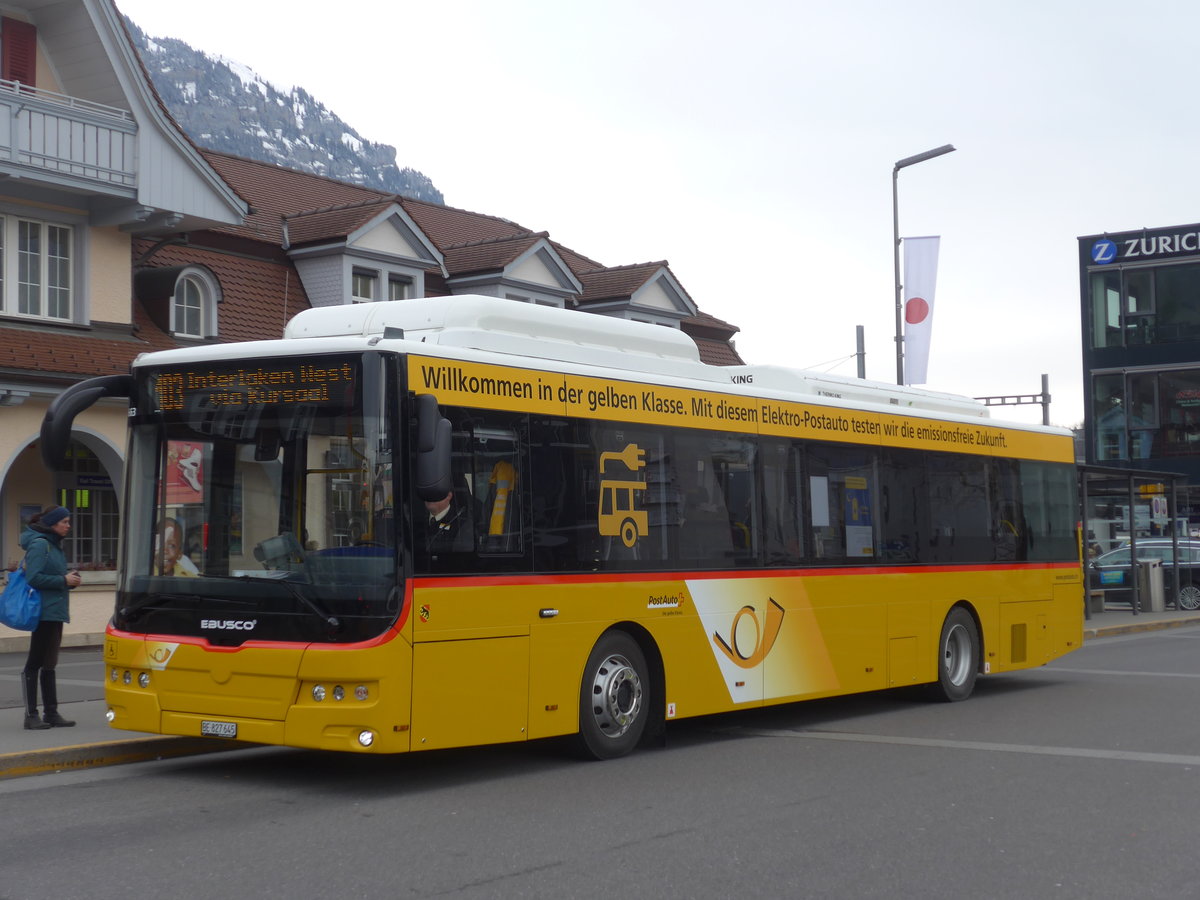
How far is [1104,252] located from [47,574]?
5780 cm

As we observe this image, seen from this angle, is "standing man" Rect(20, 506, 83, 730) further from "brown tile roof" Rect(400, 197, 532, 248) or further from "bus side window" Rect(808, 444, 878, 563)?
"brown tile roof" Rect(400, 197, 532, 248)

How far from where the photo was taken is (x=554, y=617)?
10305 millimetres

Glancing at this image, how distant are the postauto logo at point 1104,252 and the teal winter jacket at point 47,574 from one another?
5749 cm

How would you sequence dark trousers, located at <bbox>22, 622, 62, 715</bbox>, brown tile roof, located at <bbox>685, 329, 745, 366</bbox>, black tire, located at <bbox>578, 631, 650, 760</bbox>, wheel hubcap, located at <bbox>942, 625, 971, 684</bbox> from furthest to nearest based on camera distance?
brown tile roof, located at <bbox>685, 329, 745, 366</bbox> → wheel hubcap, located at <bbox>942, 625, 971, 684</bbox> → dark trousers, located at <bbox>22, 622, 62, 715</bbox> → black tire, located at <bbox>578, 631, 650, 760</bbox>

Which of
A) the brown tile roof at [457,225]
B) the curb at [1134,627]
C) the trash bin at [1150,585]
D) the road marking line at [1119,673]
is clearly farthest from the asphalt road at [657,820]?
the brown tile roof at [457,225]

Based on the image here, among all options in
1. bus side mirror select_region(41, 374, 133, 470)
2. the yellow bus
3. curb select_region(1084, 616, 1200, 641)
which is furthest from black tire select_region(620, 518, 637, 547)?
curb select_region(1084, 616, 1200, 641)

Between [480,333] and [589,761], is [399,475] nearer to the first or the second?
[480,333]

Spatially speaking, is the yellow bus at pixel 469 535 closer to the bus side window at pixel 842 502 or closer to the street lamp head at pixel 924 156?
the bus side window at pixel 842 502

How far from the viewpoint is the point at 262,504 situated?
9508 millimetres

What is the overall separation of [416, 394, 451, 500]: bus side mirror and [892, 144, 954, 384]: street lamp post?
18100mm

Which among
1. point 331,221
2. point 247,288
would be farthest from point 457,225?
point 247,288

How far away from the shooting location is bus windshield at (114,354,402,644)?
9.19 meters

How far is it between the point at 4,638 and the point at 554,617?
45.9 ft

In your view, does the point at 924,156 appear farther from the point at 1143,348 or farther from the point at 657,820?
the point at 1143,348
